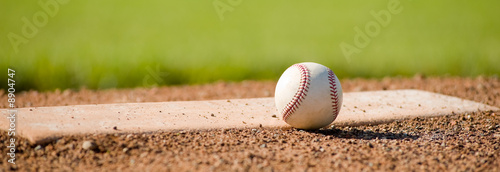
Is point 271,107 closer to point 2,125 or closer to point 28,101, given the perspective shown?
point 2,125

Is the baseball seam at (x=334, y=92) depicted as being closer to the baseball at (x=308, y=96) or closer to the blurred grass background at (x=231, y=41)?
the baseball at (x=308, y=96)

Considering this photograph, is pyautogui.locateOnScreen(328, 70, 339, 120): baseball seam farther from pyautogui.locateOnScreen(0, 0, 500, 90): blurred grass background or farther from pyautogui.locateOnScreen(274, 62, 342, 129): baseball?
pyautogui.locateOnScreen(0, 0, 500, 90): blurred grass background

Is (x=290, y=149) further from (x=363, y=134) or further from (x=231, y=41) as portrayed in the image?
(x=231, y=41)

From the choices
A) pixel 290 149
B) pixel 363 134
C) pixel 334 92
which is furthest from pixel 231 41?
pixel 290 149

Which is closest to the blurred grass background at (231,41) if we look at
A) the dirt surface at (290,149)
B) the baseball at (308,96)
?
the dirt surface at (290,149)

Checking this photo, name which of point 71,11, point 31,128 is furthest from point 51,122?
point 71,11
